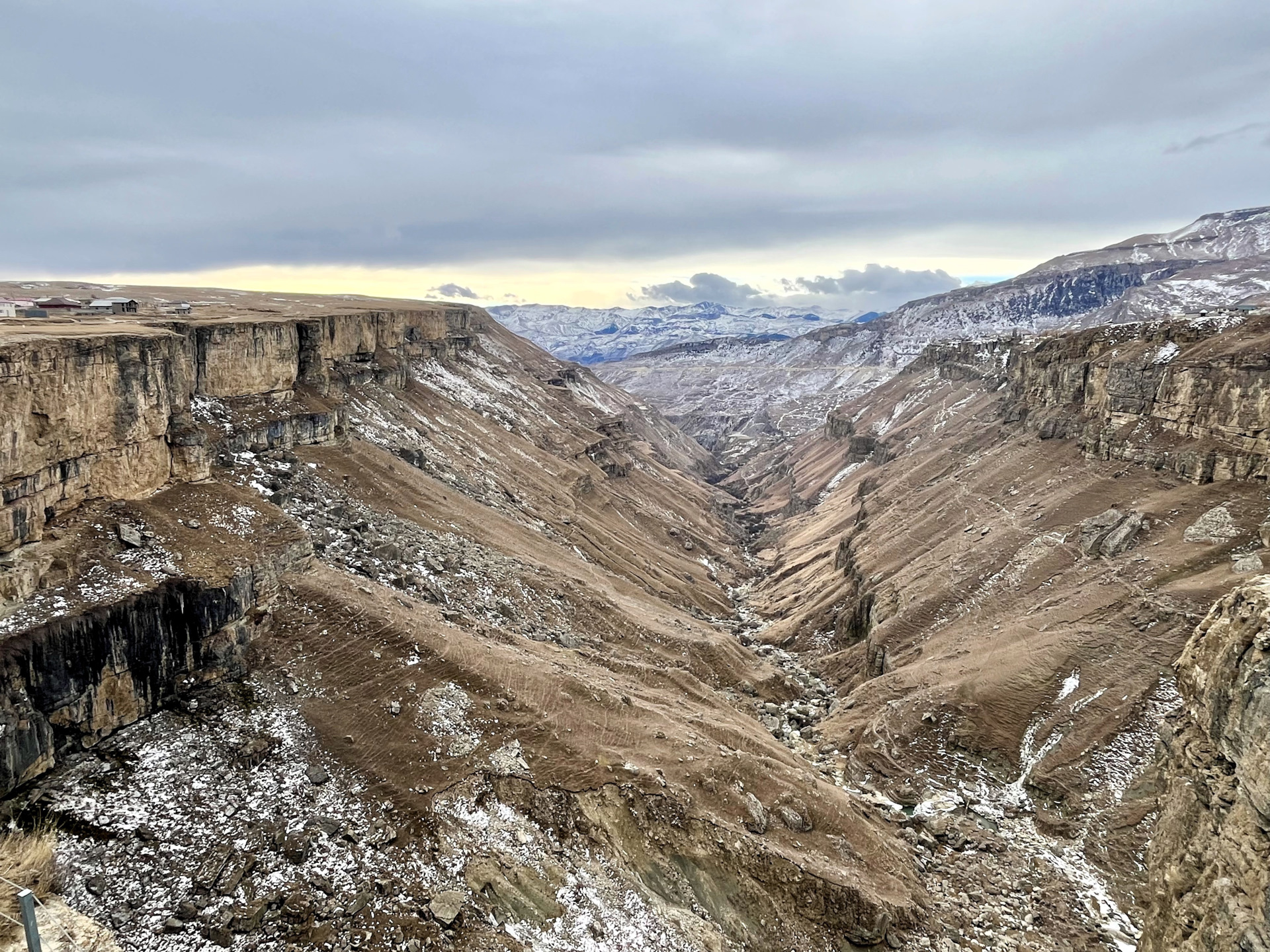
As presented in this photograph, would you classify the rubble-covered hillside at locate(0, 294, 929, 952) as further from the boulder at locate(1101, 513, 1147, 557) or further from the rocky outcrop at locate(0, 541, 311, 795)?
the boulder at locate(1101, 513, 1147, 557)

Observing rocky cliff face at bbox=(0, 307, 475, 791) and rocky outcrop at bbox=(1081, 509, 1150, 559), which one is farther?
rocky outcrop at bbox=(1081, 509, 1150, 559)

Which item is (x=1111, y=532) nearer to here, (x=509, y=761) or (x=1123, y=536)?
(x=1123, y=536)

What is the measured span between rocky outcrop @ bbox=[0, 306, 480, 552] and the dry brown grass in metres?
11.5

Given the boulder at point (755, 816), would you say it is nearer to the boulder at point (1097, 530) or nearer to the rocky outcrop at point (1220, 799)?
the rocky outcrop at point (1220, 799)

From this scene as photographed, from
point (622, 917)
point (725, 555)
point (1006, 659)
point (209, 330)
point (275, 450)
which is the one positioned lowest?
point (725, 555)

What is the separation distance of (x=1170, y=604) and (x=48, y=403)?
6010 centimetres

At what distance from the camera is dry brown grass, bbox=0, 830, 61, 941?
14094 mm

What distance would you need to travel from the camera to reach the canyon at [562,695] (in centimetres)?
2222

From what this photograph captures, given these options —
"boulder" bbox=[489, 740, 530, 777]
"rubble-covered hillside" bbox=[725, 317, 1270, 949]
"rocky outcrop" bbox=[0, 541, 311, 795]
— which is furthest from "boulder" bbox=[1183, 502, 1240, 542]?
"rocky outcrop" bbox=[0, 541, 311, 795]

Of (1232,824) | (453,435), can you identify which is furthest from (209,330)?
(1232,824)

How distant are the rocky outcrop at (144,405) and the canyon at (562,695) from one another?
21 centimetres

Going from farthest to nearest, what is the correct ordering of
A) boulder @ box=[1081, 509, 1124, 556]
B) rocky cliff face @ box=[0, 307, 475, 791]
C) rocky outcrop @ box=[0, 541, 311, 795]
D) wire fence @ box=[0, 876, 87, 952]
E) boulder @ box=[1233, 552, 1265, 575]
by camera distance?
boulder @ box=[1081, 509, 1124, 556], boulder @ box=[1233, 552, 1265, 575], rocky cliff face @ box=[0, 307, 475, 791], rocky outcrop @ box=[0, 541, 311, 795], wire fence @ box=[0, 876, 87, 952]

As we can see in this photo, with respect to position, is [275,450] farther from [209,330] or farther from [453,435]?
[453,435]

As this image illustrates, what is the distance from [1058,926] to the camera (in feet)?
93.2
